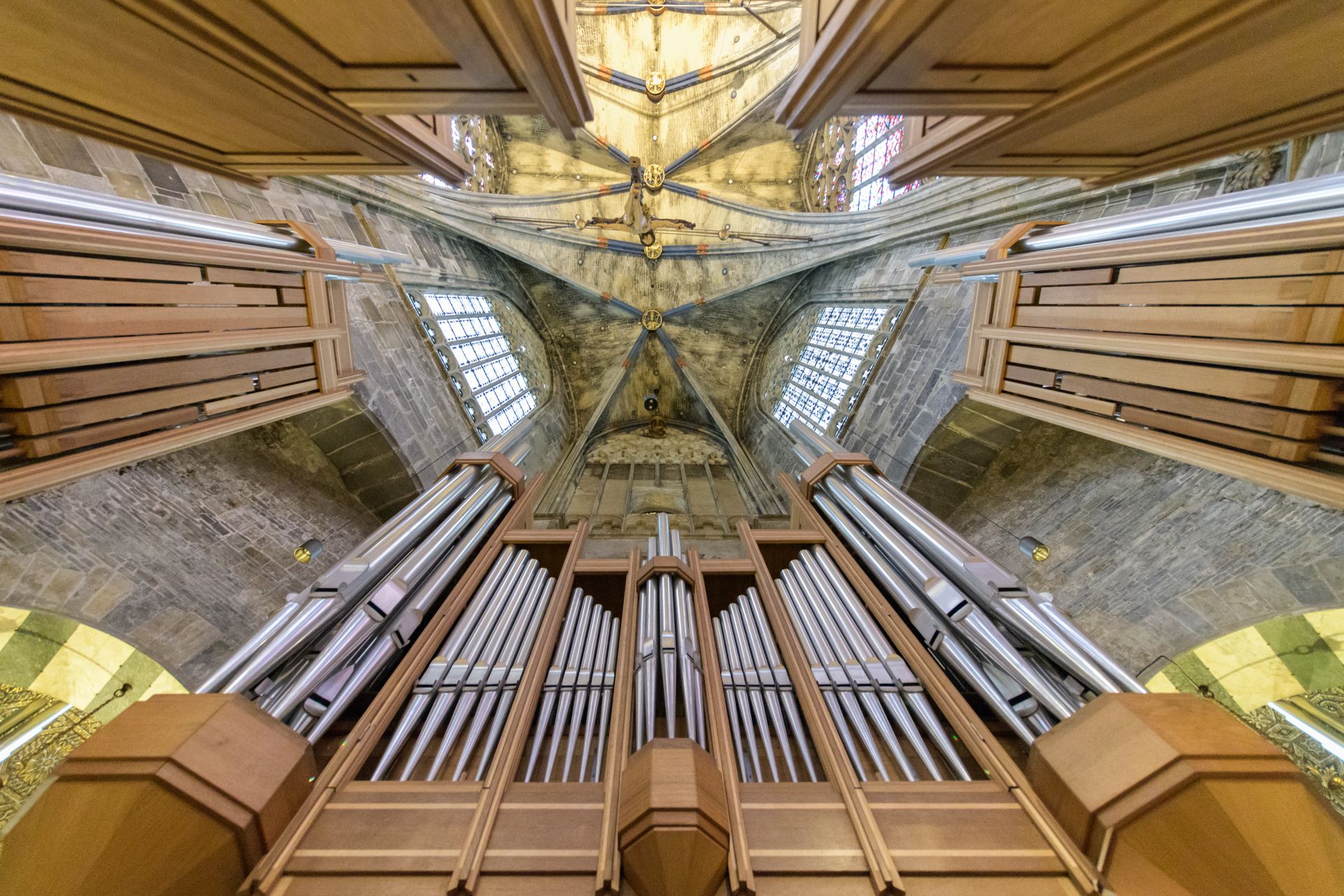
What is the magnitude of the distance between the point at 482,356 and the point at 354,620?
7.30m

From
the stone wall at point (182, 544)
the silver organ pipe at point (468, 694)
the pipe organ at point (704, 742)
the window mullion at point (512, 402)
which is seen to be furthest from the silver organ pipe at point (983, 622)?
the window mullion at point (512, 402)

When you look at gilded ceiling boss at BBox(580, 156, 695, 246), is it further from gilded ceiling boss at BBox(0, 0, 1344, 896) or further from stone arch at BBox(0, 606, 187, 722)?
stone arch at BBox(0, 606, 187, 722)

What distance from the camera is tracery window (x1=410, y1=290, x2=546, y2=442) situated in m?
8.44

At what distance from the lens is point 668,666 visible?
3.59 metres

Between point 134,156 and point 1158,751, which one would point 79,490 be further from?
point 1158,751

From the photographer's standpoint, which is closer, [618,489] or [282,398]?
[282,398]

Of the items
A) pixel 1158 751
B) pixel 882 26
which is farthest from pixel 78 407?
pixel 1158 751

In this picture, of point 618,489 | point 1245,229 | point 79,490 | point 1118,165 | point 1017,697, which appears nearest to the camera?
point 1245,229

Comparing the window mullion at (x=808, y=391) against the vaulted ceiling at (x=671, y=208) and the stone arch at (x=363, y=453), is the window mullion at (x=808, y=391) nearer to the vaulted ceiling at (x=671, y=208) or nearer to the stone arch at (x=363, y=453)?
the vaulted ceiling at (x=671, y=208)

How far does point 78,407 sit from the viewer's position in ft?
9.45

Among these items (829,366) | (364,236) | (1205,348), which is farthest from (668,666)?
(829,366)

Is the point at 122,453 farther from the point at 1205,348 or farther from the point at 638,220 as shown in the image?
the point at 638,220

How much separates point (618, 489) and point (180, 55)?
9571mm

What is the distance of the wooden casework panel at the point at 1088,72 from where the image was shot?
7.26 feet
